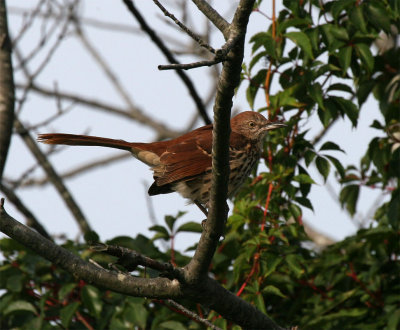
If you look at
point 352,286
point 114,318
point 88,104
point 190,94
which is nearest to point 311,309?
point 352,286

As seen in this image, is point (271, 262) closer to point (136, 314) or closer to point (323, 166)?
point (323, 166)

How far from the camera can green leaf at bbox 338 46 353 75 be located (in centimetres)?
376

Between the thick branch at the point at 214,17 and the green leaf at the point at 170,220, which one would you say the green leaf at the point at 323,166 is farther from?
the thick branch at the point at 214,17

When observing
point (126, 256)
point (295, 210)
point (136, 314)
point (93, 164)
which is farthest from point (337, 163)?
point (93, 164)

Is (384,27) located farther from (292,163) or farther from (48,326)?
(48,326)

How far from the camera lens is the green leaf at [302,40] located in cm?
374

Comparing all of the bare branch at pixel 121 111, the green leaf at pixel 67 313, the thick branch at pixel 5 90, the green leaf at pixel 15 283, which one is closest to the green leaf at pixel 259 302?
the green leaf at pixel 67 313

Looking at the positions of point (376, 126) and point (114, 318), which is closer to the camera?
point (114, 318)

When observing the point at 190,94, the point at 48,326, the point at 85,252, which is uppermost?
the point at 190,94

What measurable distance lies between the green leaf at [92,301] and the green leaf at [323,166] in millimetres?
1490

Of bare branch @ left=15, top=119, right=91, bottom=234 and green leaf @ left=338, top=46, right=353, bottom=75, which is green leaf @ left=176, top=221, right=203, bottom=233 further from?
bare branch @ left=15, top=119, right=91, bottom=234

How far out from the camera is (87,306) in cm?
395

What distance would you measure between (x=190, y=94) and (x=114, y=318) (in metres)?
2.34

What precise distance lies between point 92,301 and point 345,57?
199cm
